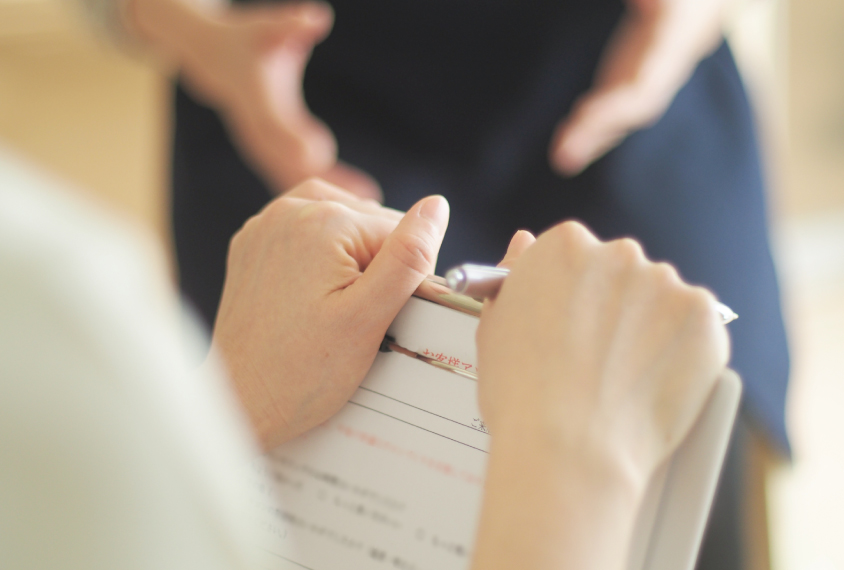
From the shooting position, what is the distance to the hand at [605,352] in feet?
0.89

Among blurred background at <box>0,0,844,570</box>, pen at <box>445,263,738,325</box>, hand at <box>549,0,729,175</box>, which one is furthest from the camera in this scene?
blurred background at <box>0,0,844,570</box>

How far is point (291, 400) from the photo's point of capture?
0.36 metres

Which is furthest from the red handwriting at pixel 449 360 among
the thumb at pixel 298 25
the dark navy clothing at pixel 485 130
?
the thumb at pixel 298 25

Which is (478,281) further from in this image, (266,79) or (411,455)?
(266,79)

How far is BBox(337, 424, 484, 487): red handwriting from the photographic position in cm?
33

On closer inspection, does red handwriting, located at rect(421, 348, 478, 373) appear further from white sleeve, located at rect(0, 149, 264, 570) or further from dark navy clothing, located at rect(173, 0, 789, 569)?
dark navy clothing, located at rect(173, 0, 789, 569)

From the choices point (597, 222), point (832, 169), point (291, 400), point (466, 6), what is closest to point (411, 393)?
point (291, 400)

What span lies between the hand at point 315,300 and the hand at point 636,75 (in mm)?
311

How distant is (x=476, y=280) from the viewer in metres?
0.29

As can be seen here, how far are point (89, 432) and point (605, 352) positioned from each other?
0.20 m

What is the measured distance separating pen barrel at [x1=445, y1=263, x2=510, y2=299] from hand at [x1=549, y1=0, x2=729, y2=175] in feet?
1.20

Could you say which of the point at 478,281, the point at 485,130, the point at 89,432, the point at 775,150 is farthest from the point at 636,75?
the point at 775,150

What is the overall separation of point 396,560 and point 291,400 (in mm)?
103

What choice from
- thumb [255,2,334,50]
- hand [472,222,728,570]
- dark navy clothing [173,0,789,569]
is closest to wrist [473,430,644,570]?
hand [472,222,728,570]
